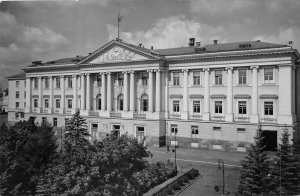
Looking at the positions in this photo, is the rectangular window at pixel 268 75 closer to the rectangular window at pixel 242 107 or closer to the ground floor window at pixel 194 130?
the rectangular window at pixel 242 107

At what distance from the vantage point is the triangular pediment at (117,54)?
3898 cm

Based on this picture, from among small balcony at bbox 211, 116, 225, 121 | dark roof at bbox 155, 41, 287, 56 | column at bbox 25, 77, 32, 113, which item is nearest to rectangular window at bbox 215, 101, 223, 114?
small balcony at bbox 211, 116, 225, 121

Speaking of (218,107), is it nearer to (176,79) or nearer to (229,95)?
(229,95)

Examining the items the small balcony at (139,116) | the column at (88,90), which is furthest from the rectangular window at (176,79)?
the column at (88,90)

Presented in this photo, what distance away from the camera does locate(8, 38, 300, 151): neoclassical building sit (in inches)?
1282

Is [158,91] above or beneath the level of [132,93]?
above

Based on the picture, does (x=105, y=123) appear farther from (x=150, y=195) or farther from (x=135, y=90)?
(x=150, y=195)

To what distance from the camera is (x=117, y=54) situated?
41125 millimetres

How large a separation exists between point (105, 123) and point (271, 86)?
929 inches

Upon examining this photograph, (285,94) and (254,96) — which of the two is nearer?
(285,94)

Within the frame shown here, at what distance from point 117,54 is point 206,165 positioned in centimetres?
2134

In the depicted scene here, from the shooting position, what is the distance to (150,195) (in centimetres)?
1647

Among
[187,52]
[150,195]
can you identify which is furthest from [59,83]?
[150,195]

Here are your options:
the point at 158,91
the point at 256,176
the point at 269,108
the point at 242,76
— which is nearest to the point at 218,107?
the point at 242,76
